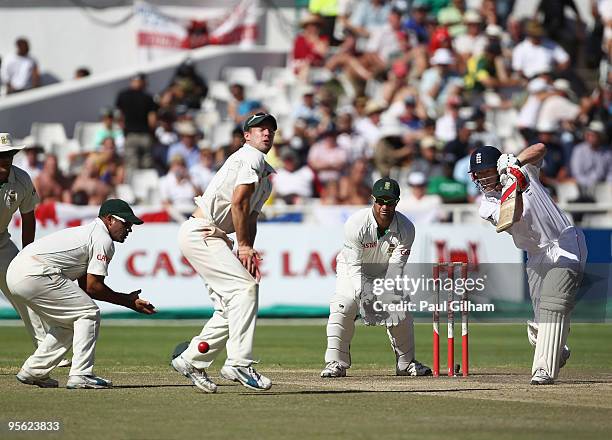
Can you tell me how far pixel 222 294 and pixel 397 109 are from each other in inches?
595

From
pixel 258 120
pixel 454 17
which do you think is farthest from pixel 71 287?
pixel 454 17

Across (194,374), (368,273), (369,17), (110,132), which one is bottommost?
(194,374)

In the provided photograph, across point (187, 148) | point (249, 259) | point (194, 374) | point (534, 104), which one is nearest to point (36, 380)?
point (194, 374)

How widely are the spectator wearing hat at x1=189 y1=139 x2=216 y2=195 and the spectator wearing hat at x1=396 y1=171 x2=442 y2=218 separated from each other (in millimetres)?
3267

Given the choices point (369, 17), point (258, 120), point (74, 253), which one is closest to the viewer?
point (258, 120)

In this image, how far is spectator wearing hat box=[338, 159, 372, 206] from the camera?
22.9 metres

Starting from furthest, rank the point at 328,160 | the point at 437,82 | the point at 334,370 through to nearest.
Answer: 1. the point at 437,82
2. the point at 328,160
3. the point at 334,370

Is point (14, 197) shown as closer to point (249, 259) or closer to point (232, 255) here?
point (232, 255)

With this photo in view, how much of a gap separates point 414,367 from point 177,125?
13.4 m

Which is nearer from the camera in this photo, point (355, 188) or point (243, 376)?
point (243, 376)

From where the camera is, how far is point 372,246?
43.4ft

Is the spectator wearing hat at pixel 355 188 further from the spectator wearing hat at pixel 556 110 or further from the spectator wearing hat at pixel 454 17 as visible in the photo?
the spectator wearing hat at pixel 454 17

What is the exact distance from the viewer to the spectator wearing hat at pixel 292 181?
918 inches

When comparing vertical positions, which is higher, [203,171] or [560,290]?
[203,171]
